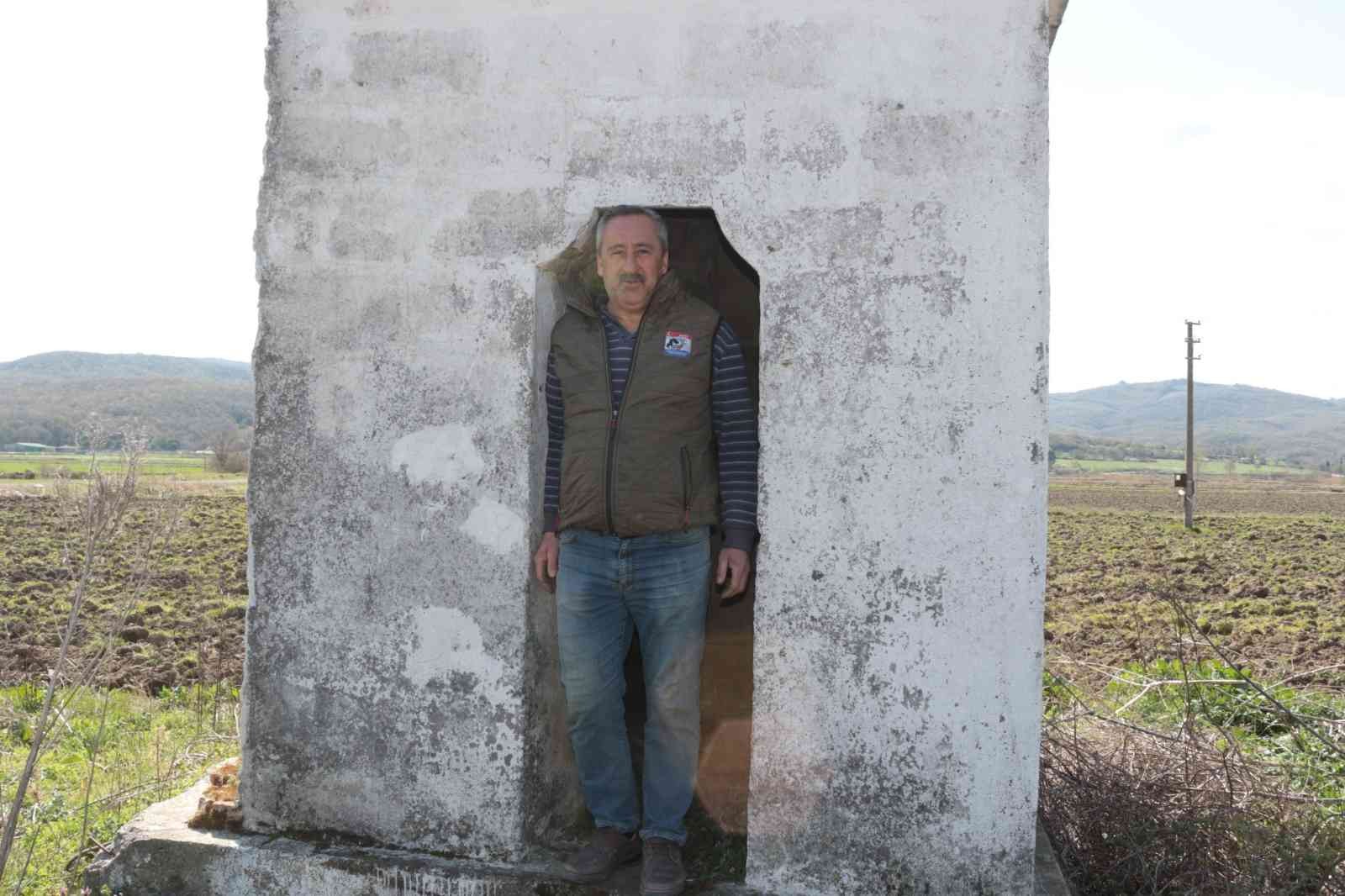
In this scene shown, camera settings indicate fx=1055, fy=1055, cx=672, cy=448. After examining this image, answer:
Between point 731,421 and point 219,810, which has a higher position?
point 731,421

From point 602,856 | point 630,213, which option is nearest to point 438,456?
point 630,213

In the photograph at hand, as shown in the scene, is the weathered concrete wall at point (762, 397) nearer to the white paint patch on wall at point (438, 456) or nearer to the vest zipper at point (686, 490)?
the white paint patch on wall at point (438, 456)

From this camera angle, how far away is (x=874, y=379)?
10.1ft

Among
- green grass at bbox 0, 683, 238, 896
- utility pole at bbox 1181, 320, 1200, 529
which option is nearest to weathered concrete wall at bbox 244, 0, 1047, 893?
green grass at bbox 0, 683, 238, 896

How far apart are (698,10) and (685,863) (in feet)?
8.74

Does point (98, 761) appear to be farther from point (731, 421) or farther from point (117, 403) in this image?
point (117, 403)

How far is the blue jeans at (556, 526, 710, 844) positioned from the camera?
3129 mm

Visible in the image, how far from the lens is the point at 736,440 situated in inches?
125

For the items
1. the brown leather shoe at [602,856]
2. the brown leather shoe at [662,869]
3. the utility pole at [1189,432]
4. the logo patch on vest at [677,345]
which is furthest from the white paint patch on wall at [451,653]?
the utility pole at [1189,432]

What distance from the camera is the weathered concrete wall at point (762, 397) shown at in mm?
3016

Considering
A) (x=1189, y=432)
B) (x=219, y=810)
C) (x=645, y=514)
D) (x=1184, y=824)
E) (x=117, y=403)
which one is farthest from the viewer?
(x=117, y=403)

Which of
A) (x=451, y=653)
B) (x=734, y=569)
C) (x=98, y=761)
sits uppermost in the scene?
(x=734, y=569)

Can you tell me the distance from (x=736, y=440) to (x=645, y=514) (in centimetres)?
36

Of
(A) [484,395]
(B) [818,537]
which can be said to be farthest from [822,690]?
(A) [484,395]
